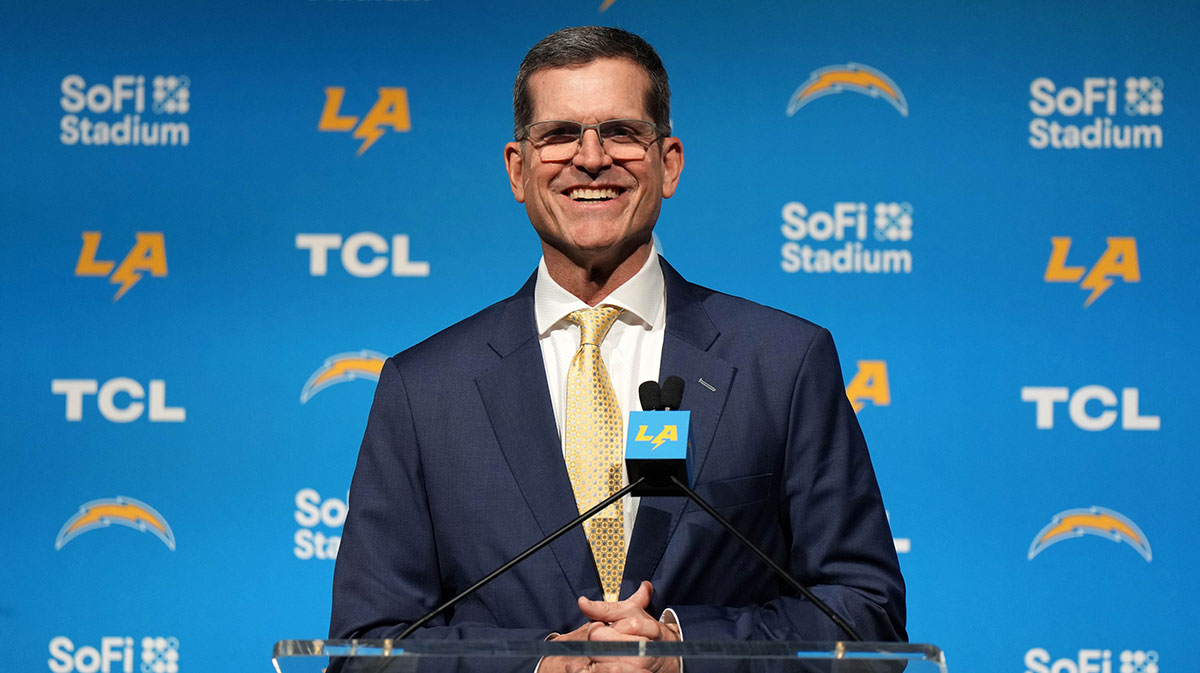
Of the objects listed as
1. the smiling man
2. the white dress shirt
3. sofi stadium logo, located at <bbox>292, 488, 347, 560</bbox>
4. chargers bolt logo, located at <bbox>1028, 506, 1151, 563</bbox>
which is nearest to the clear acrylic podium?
the smiling man

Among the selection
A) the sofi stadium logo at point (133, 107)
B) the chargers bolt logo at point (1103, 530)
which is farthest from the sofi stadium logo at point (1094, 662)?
the sofi stadium logo at point (133, 107)

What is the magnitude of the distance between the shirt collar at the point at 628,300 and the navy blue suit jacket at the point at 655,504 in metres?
0.04

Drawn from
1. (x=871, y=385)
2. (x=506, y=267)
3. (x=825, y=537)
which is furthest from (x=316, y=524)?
(x=825, y=537)

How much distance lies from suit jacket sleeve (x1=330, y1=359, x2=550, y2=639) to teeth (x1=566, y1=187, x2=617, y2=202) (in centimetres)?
41

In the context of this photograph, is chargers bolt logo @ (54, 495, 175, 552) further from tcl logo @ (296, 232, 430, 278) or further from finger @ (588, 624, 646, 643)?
finger @ (588, 624, 646, 643)

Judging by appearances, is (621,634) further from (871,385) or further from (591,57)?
(871,385)

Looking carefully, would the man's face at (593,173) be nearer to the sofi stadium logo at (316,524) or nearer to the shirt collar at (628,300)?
the shirt collar at (628,300)

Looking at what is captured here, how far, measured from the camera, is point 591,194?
2.07 meters

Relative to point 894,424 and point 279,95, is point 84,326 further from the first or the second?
point 894,424

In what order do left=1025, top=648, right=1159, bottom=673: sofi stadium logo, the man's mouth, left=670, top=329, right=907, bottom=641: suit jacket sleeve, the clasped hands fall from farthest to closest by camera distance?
left=1025, top=648, right=1159, bottom=673: sofi stadium logo
the man's mouth
left=670, top=329, right=907, bottom=641: suit jacket sleeve
the clasped hands

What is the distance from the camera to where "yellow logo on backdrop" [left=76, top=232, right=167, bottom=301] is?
367 centimetres

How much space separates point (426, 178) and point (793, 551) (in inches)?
79.0

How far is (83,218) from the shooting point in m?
3.68

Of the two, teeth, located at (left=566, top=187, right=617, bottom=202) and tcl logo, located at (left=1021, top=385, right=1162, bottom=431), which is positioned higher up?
teeth, located at (left=566, top=187, right=617, bottom=202)
